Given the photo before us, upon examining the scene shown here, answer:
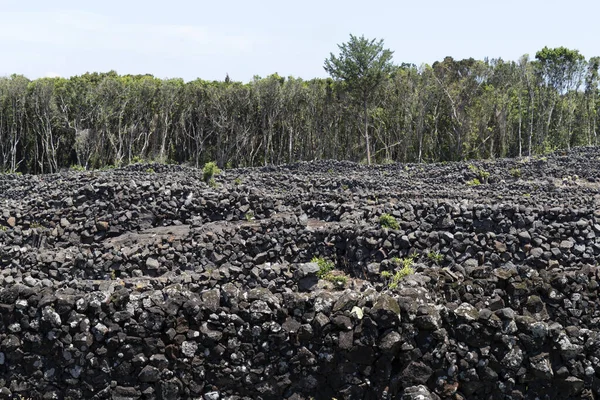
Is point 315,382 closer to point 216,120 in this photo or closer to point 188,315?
point 188,315

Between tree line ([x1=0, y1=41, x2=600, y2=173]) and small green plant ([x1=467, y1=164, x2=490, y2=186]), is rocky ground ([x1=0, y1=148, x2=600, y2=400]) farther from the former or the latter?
tree line ([x1=0, y1=41, x2=600, y2=173])

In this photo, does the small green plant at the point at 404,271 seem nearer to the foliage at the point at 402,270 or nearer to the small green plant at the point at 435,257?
the foliage at the point at 402,270

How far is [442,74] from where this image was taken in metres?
49.7

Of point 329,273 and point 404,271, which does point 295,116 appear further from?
point 404,271

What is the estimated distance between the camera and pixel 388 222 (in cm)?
1483

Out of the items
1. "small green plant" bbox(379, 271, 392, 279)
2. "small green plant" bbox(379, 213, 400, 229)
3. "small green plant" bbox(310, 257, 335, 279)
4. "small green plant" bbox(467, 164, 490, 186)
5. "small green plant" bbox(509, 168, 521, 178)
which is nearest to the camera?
"small green plant" bbox(379, 271, 392, 279)

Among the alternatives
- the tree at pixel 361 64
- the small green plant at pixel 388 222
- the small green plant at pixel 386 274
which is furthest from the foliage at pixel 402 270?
the tree at pixel 361 64

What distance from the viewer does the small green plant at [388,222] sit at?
14773 mm

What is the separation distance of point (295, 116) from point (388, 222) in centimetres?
3771

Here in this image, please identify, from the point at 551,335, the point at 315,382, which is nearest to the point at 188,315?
the point at 315,382

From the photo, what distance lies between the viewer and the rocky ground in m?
7.13

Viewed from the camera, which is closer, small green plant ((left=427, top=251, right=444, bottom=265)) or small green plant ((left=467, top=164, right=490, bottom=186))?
small green plant ((left=427, top=251, right=444, bottom=265))

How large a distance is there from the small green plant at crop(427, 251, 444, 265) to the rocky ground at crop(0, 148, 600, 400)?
1.2 inches

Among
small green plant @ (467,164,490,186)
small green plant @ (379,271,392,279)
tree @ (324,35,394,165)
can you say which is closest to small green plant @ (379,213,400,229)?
small green plant @ (379,271,392,279)
